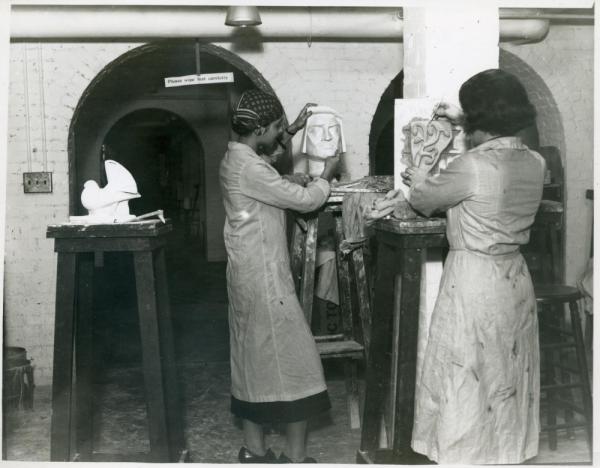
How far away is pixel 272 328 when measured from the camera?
151 inches

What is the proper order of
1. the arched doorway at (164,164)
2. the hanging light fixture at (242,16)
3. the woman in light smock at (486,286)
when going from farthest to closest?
the arched doorway at (164,164)
the hanging light fixture at (242,16)
the woman in light smock at (486,286)

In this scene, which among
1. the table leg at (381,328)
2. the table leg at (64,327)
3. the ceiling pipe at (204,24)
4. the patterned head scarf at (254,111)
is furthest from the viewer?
the ceiling pipe at (204,24)

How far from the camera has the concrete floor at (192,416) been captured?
4562 millimetres

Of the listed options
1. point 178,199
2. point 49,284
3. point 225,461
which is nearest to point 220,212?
point 178,199

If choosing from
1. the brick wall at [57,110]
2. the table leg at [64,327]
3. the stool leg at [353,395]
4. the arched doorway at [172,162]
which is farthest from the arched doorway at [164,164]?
the table leg at [64,327]

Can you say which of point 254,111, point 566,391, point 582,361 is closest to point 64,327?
point 254,111

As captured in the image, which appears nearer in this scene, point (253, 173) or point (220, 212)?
A: point (253, 173)

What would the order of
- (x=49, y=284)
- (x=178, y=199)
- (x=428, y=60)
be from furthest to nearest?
(x=178, y=199)
(x=49, y=284)
(x=428, y=60)

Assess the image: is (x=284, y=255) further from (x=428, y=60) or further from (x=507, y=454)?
(x=507, y=454)

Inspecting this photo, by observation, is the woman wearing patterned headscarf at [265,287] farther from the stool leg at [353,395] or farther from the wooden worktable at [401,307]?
the stool leg at [353,395]

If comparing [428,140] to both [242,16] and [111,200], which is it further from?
[242,16]

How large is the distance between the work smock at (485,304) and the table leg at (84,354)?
1.83 m

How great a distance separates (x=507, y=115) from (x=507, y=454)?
143 cm

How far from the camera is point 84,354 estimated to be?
13.1 feet
